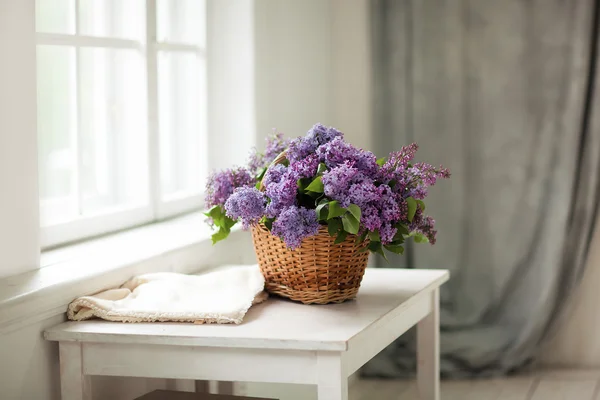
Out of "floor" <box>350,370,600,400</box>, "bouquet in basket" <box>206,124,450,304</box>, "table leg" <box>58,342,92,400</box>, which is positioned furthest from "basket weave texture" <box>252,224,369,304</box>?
"floor" <box>350,370,600,400</box>

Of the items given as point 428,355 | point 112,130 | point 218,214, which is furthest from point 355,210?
point 112,130

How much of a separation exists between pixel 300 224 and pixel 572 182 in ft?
6.39

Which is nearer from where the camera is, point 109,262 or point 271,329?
point 271,329

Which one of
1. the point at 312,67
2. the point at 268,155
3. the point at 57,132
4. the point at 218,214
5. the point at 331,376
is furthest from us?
the point at 312,67

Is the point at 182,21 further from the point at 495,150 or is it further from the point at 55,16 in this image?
the point at 495,150

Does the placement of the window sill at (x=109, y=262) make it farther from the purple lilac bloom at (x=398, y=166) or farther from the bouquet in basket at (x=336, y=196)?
the purple lilac bloom at (x=398, y=166)

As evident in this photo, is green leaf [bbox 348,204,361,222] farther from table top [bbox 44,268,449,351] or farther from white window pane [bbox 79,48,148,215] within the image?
white window pane [bbox 79,48,148,215]

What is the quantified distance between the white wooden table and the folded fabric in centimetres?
2

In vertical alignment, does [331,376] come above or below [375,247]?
below

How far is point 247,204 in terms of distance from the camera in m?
1.94

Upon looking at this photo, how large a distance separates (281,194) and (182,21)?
1.25m

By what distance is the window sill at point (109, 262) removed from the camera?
5.94ft

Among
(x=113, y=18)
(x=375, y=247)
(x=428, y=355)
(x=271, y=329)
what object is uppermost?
(x=113, y=18)

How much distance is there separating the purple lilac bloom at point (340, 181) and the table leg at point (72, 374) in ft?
1.98
